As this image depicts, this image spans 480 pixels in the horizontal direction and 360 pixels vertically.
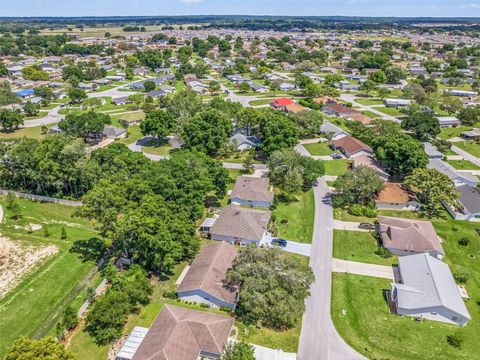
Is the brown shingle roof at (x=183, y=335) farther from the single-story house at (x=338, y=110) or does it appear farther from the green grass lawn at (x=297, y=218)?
the single-story house at (x=338, y=110)

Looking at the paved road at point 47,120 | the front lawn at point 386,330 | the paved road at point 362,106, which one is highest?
the front lawn at point 386,330

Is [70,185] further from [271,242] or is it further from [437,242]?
[437,242]

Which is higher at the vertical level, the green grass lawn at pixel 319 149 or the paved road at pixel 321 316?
the paved road at pixel 321 316

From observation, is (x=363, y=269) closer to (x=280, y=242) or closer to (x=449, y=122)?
(x=280, y=242)

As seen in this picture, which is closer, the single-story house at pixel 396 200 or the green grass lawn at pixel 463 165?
the single-story house at pixel 396 200

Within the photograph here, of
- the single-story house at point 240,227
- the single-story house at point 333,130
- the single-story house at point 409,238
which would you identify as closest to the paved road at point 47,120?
the single-story house at point 240,227

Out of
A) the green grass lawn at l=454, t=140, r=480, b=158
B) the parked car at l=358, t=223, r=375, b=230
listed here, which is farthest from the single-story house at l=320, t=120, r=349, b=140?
the parked car at l=358, t=223, r=375, b=230

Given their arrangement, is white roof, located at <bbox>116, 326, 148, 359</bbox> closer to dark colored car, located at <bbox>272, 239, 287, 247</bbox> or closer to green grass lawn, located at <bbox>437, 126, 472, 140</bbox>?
dark colored car, located at <bbox>272, 239, 287, 247</bbox>
